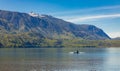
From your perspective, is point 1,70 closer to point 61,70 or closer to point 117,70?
point 61,70

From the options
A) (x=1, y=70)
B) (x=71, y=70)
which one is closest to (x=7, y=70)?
(x=1, y=70)

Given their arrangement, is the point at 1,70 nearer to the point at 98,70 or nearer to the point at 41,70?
the point at 41,70

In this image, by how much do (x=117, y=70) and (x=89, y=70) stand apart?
10.2m

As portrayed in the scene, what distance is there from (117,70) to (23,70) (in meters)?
34.3

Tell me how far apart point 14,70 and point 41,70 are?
32.0ft

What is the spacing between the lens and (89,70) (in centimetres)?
10194

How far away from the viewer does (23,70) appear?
9994 centimetres

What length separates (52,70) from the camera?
331 feet

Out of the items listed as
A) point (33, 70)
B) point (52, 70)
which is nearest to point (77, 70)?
point (52, 70)

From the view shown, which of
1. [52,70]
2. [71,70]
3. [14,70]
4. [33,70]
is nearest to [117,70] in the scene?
[71,70]

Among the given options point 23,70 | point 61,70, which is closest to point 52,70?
point 61,70

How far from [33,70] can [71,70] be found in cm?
1389

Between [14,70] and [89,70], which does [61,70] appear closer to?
[89,70]

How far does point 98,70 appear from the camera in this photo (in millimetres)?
101750
